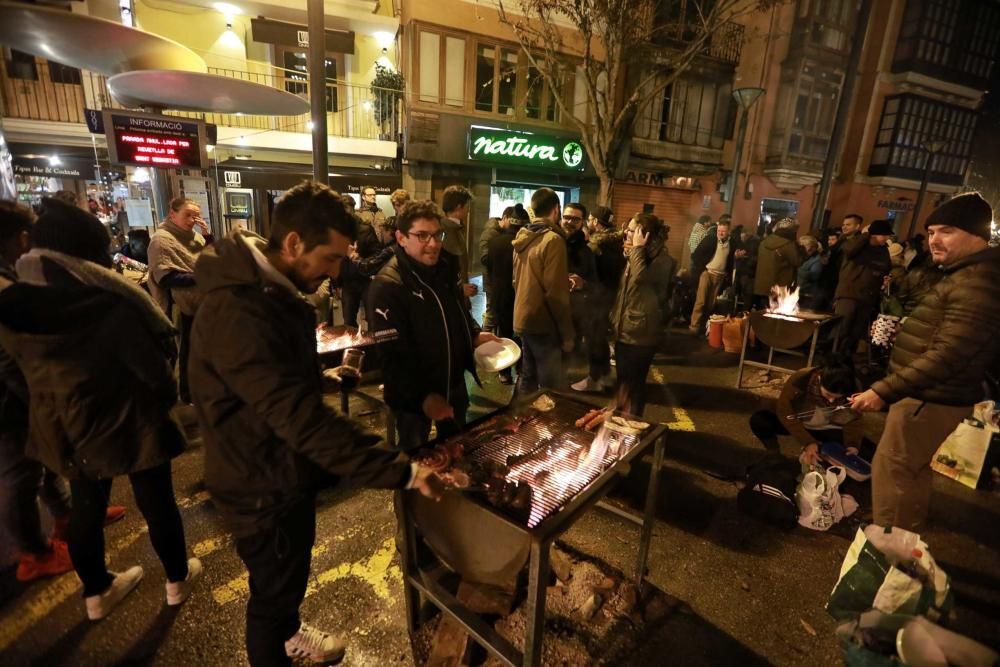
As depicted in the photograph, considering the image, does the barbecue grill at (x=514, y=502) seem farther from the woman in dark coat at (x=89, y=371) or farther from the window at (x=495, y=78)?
the window at (x=495, y=78)

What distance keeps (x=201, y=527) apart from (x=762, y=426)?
5109mm

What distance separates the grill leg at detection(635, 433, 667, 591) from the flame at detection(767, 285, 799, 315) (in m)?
4.24

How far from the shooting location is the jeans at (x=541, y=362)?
4852 millimetres

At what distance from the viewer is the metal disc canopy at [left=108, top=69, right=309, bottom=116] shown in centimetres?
472

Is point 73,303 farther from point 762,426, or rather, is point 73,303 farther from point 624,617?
point 762,426

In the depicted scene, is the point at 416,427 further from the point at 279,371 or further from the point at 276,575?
the point at 279,371

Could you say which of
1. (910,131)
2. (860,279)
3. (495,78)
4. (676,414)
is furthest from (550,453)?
(910,131)

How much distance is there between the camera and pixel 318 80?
510 cm

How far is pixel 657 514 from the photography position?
3.82m

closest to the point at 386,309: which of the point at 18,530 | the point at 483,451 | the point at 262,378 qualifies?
the point at 483,451

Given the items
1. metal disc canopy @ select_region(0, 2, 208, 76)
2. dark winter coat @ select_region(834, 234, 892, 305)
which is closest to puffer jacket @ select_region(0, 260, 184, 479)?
metal disc canopy @ select_region(0, 2, 208, 76)

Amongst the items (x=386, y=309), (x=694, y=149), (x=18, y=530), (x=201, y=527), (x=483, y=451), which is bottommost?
(x=201, y=527)

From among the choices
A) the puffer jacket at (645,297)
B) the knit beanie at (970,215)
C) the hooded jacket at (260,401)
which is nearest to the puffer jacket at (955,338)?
the knit beanie at (970,215)

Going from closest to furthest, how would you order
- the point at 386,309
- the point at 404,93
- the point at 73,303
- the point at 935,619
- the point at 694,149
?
the point at 73,303 < the point at 935,619 < the point at 386,309 < the point at 404,93 < the point at 694,149
